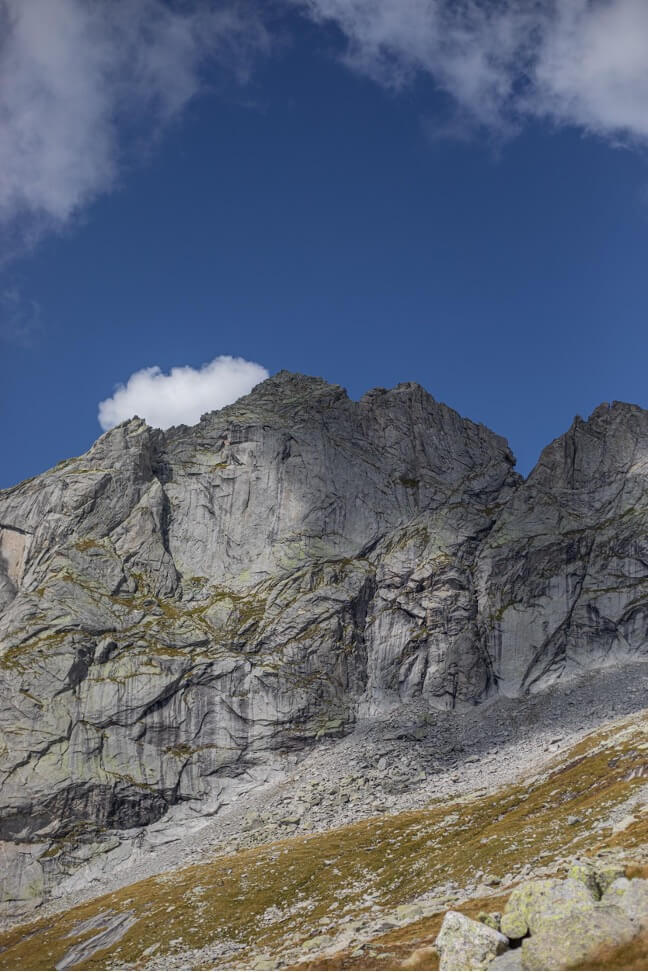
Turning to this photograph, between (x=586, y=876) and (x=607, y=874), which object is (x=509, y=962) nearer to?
(x=586, y=876)

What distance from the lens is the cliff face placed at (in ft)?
447

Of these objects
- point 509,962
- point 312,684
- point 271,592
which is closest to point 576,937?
point 509,962

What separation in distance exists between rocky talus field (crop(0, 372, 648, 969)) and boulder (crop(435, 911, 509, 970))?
554 cm

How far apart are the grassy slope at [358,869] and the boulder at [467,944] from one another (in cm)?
1391

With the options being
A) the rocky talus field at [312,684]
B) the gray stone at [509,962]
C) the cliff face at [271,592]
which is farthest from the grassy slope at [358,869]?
the cliff face at [271,592]

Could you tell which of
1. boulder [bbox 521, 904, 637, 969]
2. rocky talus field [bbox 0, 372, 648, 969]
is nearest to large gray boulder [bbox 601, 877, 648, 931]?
boulder [bbox 521, 904, 637, 969]

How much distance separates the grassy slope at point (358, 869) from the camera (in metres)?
68.7

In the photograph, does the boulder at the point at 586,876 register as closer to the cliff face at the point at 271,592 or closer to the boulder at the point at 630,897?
the boulder at the point at 630,897

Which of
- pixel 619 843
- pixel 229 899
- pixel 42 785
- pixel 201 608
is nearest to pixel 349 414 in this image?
pixel 201 608

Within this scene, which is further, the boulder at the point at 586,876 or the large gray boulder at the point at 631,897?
the boulder at the point at 586,876

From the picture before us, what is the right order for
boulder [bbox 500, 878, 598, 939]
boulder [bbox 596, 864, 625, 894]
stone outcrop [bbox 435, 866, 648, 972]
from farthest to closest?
1. boulder [bbox 596, 864, 625, 894]
2. boulder [bbox 500, 878, 598, 939]
3. stone outcrop [bbox 435, 866, 648, 972]

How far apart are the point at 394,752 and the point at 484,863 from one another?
58.8 meters

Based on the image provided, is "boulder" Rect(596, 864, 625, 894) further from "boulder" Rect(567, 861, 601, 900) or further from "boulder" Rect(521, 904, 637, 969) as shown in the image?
"boulder" Rect(521, 904, 637, 969)

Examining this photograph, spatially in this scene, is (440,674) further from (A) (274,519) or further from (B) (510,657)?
(A) (274,519)
